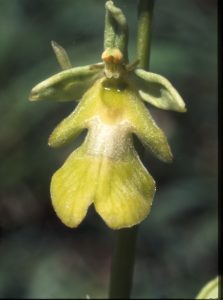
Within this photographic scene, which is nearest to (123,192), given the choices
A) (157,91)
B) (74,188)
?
(74,188)

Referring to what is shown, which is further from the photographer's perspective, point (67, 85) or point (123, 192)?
point (67, 85)

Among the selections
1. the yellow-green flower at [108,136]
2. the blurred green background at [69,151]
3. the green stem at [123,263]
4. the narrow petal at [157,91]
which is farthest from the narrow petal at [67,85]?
the blurred green background at [69,151]

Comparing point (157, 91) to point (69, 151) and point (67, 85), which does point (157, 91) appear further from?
point (69, 151)

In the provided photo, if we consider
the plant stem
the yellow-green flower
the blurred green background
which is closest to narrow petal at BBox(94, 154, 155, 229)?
the yellow-green flower

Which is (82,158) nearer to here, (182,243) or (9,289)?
(9,289)

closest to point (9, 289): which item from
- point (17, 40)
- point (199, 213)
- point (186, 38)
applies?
point (199, 213)

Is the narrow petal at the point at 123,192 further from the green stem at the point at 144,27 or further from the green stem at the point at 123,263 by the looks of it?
the green stem at the point at 144,27

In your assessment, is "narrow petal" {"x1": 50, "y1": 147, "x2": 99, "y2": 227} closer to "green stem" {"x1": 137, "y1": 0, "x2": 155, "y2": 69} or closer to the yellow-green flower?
the yellow-green flower
